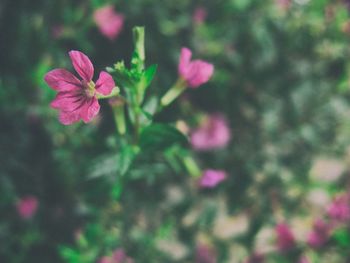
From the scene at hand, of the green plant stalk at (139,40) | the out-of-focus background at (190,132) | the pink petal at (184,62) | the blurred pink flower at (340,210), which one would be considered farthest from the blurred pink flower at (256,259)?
the green plant stalk at (139,40)

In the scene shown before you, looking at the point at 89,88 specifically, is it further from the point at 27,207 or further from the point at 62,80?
the point at 27,207

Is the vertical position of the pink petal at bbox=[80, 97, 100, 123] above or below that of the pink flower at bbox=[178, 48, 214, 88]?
below

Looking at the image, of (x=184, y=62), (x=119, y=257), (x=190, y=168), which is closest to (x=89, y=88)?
(x=184, y=62)

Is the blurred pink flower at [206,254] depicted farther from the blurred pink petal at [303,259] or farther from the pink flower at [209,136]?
the pink flower at [209,136]

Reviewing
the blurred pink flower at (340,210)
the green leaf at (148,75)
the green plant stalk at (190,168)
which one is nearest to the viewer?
the green leaf at (148,75)

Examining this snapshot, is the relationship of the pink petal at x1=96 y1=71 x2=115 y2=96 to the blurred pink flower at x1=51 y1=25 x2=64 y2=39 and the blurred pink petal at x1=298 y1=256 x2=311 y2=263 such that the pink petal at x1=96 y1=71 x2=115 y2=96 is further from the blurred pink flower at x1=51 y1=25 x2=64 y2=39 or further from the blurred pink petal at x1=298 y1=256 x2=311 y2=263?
the blurred pink petal at x1=298 y1=256 x2=311 y2=263

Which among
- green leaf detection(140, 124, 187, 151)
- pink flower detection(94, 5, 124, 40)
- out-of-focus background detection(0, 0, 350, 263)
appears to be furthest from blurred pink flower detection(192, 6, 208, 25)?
green leaf detection(140, 124, 187, 151)

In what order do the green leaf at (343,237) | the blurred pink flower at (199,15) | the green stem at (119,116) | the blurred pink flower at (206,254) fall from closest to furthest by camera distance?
the green stem at (119,116) < the green leaf at (343,237) < the blurred pink flower at (206,254) < the blurred pink flower at (199,15)
